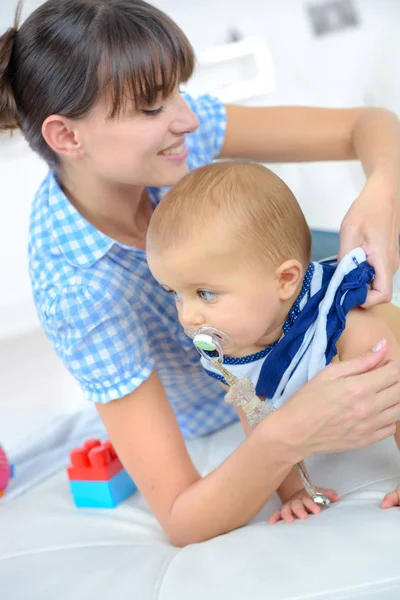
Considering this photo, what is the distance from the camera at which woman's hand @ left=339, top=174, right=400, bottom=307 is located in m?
1.28

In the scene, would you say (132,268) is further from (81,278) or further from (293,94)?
(293,94)

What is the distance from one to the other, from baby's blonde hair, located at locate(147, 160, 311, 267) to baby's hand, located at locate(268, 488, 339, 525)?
0.42m

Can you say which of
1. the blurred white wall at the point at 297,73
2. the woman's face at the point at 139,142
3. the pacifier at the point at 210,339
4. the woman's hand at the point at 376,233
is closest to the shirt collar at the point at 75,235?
the woman's face at the point at 139,142

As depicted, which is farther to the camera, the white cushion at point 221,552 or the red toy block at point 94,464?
the red toy block at point 94,464

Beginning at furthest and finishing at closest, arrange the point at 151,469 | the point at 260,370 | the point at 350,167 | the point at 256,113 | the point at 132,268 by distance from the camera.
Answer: the point at 350,167, the point at 256,113, the point at 132,268, the point at 151,469, the point at 260,370

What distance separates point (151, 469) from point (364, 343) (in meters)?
0.46

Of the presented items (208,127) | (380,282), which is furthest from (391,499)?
(208,127)

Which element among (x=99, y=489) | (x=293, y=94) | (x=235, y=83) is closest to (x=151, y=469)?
(x=99, y=489)

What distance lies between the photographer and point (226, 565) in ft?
4.02

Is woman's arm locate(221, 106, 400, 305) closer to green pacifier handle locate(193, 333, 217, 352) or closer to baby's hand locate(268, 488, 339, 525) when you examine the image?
green pacifier handle locate(193, 333, 217, 352)

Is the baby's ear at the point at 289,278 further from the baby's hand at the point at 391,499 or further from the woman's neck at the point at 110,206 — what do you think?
the woman's neck at the point at 110,206

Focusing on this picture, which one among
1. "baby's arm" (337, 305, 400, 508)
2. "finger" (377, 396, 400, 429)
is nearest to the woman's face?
"baby's arm" (337, 305, 400, 508)

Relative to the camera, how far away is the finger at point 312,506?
134 centimetres

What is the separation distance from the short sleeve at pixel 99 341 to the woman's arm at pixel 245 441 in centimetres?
3
